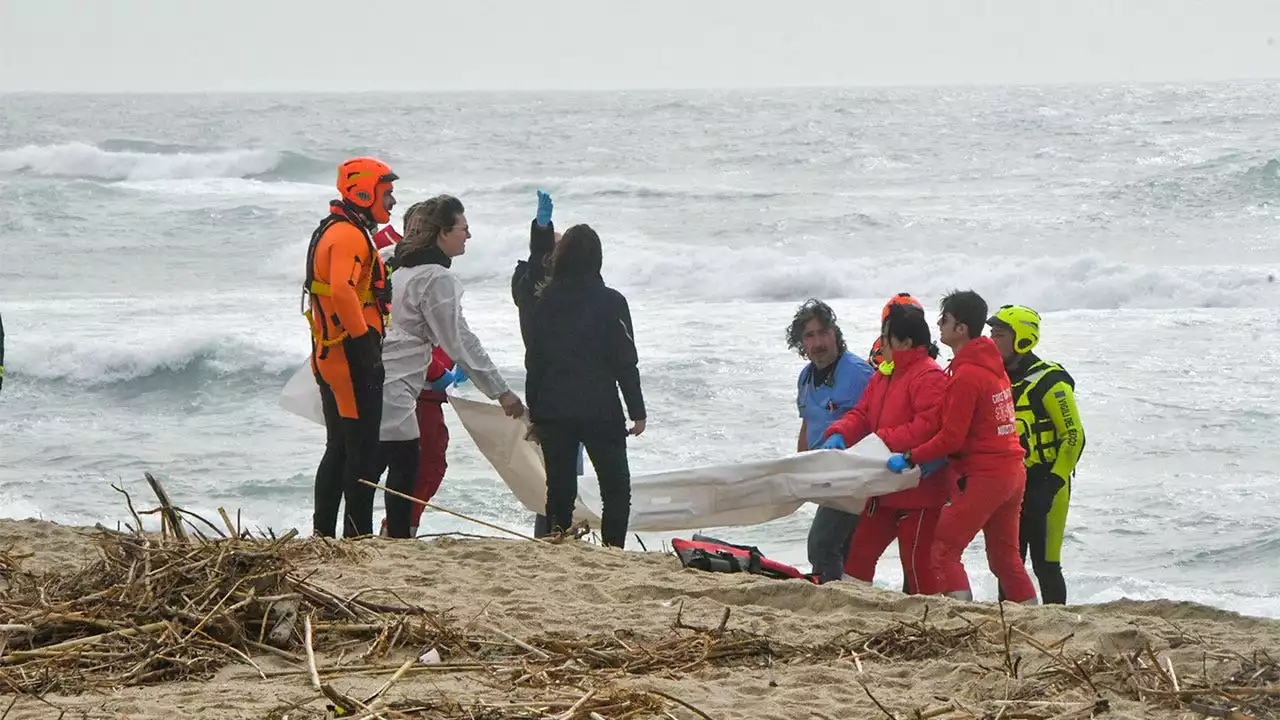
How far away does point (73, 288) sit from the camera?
2395cm

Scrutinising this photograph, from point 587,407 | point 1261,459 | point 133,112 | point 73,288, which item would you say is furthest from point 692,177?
point 133,112

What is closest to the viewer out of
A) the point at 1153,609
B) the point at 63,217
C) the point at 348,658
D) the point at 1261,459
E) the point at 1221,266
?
the point at 348,658

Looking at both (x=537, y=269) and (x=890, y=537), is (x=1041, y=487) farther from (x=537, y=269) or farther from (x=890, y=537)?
(x=537, y=269)

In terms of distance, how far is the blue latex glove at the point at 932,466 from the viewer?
663cm

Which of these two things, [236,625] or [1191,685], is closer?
[1191,685]

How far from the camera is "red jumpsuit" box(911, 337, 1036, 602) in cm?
632

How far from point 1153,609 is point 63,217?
98.4ft

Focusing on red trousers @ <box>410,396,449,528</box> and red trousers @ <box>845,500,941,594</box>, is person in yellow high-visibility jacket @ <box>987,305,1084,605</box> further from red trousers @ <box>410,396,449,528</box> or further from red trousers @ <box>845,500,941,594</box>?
red trousers @ <box>410,396,449,528</box>

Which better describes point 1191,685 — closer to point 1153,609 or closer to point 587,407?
point 1153,609

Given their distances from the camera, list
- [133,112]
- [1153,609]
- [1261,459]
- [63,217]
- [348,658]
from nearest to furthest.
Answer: [348,658] < [1153,609] < [1261,459] < [63,217] < [133,112]

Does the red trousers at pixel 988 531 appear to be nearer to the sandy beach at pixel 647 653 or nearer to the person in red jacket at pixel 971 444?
the person in red jacket at pixel 971 444

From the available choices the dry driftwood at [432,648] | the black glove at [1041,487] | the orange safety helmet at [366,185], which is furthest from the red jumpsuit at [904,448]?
the orange safety helmet at [366,185]

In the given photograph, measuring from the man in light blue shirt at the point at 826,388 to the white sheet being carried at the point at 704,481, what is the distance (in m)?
0.18

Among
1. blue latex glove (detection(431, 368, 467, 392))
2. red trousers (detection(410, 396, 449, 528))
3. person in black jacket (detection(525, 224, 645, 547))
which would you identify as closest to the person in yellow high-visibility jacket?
person in black jacket (detection(525, 224, 645, 547))
